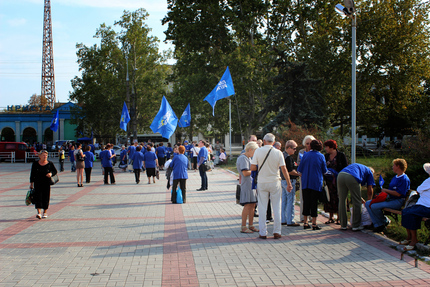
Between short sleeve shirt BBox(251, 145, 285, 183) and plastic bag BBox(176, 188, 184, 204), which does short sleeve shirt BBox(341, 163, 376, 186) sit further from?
plastic bag BBox(176, 188, 184, 204)

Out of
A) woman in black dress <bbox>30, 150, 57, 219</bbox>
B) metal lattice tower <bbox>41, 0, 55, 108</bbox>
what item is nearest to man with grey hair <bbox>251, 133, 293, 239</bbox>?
woman in black dress <bbox>30, 150, 57, 219</bbox>

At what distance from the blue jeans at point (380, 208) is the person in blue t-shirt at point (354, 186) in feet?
0.88

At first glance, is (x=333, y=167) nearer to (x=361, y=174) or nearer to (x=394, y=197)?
(x=361, y=174)

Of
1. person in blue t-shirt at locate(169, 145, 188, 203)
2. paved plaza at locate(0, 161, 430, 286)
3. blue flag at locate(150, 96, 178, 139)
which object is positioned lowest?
paved plaza at locate(0, 161, 430, 286)

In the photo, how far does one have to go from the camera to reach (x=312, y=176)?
788 centimetres

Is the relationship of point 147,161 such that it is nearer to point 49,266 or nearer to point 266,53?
point 49,266

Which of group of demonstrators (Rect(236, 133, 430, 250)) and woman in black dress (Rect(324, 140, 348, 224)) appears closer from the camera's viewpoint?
group of demonstrators (Rect(236, 133, 430, 250))

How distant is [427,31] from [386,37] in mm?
3675

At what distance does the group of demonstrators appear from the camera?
288 inches

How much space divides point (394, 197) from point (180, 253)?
4.12 m

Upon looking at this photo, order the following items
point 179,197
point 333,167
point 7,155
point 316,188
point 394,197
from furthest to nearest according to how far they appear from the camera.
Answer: point 7,155, point 179,197, point 333,167, point 316,188, point 394,197

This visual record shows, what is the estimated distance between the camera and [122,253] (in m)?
6.51

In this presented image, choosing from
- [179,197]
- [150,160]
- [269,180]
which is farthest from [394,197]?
[150,160]

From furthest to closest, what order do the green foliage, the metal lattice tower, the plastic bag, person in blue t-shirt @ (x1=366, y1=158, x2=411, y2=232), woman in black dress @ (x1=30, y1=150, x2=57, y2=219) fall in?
1. the metal lattice tower
2. the green foliage
3. the plastic bag
4. woman in black dress @ (x1=30, y1=150, x2=57, y2=219)
5. person in blue t-shirt @ (x1=366, y1=158, x2=411, y2=232)
